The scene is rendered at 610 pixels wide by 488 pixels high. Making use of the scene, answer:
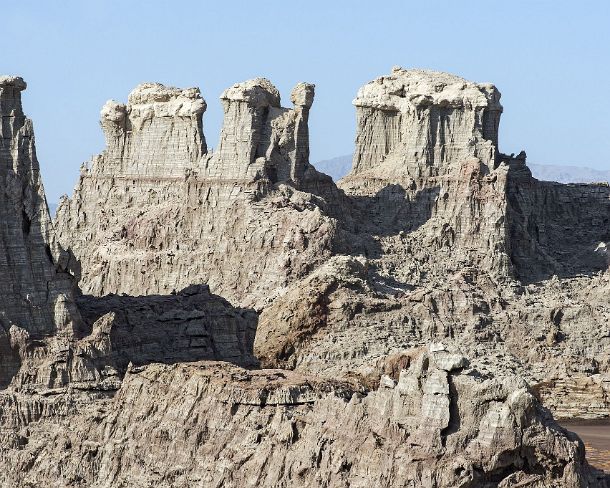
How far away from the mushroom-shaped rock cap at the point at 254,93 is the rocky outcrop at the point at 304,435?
117 ft

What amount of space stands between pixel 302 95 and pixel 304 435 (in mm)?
44344

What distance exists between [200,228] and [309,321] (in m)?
11.4

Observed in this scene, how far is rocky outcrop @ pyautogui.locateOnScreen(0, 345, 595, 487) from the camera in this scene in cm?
6100

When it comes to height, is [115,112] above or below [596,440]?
above

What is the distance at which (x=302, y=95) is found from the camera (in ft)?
351

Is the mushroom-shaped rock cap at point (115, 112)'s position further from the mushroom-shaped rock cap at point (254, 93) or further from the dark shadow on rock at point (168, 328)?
the dark shadow on rock at point (168, 328)

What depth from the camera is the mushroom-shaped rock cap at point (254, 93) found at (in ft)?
349

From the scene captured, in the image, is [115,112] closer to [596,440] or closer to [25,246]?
[596,440]

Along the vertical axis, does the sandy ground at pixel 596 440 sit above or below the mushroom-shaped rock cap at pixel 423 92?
below

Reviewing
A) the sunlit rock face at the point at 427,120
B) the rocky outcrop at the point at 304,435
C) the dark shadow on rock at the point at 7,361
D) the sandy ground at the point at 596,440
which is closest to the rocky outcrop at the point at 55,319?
the dark shadow on rock at the point at 7,361

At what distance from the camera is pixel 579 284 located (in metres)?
107

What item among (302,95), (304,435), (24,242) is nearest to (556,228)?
(302,95)

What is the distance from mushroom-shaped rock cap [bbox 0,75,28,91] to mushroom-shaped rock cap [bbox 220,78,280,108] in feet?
91.8

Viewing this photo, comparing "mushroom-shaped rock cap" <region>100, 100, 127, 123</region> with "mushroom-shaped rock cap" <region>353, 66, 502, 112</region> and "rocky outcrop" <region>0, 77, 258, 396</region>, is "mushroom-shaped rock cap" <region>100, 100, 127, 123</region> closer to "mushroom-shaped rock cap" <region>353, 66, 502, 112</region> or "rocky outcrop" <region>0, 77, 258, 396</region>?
"mushroom-shaped rock cap" <region>353, 66, 502, 112</region>
